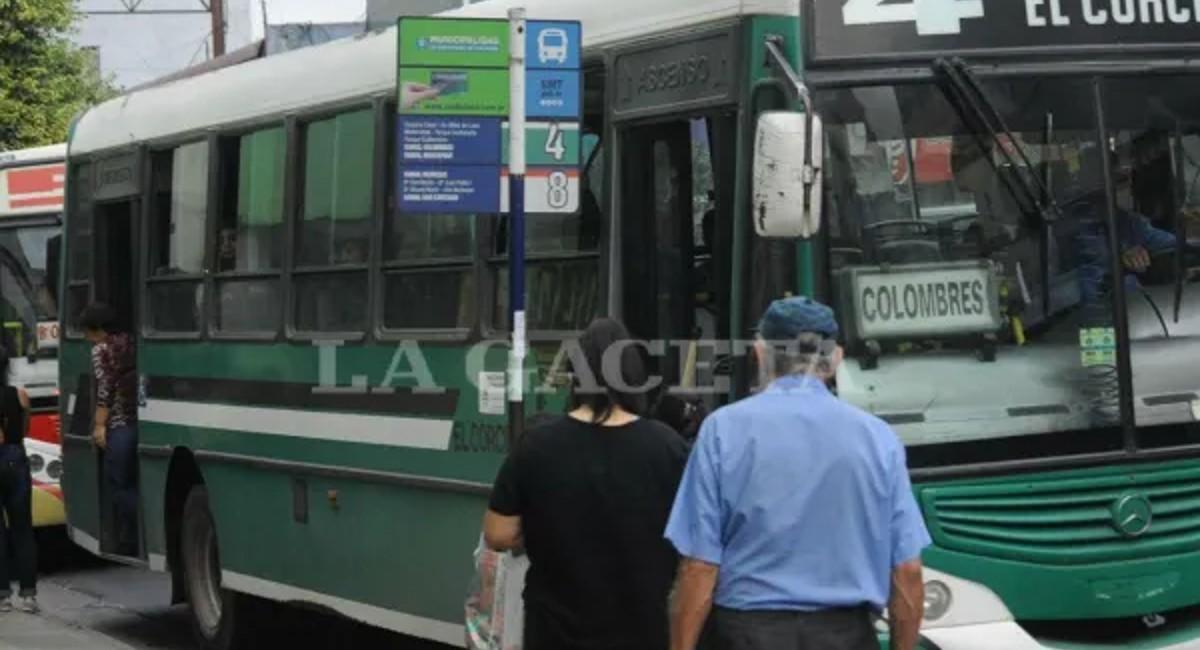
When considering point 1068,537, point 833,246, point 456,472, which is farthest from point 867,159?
point 456,472

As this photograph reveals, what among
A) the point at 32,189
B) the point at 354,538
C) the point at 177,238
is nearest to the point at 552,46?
the point at 354,538

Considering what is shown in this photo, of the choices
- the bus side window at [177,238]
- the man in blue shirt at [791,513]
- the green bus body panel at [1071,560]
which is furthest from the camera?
the bus side window at [177,238]

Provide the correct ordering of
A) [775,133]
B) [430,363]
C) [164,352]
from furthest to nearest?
[164,352], [430,363], [775,133]

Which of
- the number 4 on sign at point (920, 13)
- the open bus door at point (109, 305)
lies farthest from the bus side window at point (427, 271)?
the open bus door at point (109, 305)

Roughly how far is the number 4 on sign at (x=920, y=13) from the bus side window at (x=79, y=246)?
715 cm

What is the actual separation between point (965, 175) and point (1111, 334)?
731mm

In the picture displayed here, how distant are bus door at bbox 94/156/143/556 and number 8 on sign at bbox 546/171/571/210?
486cm

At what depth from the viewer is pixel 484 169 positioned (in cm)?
854

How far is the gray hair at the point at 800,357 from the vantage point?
5.43 m

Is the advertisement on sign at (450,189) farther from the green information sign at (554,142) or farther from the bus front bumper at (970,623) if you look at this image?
the bus front bumper at (970,623)

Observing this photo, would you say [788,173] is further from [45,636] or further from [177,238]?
[45,636]

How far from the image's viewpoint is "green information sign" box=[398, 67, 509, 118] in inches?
332

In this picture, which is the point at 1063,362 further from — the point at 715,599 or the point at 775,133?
the point at 715,599

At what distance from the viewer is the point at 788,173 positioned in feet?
21.9
